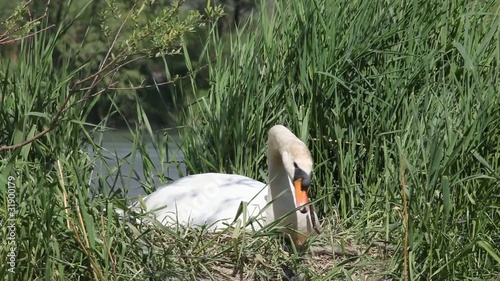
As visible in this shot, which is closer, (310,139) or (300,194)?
(300,194)

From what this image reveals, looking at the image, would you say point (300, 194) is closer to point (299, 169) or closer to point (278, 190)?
point (299, 169)

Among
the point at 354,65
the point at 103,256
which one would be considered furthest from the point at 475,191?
the point at 103,256

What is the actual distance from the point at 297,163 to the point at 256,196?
1.16ft

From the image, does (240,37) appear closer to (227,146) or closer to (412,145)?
(227,146)

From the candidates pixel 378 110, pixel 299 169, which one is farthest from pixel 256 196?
pixel 378 110

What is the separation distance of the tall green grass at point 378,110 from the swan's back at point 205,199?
0.41 metres

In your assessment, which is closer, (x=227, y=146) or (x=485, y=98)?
(x=485, y=98)

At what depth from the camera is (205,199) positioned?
5.62 m

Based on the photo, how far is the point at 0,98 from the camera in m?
5.17

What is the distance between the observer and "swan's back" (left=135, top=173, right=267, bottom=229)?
5477 millimetres

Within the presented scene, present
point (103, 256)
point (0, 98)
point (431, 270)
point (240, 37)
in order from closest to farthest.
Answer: point (103, 256)
point (431, 270)
point (0, 98)
point (240, 37)

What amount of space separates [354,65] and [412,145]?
728mm

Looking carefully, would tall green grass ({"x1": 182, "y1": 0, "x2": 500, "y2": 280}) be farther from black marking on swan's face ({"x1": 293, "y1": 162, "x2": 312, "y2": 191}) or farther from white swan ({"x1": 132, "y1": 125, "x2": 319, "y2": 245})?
black marking on swan's face ({"x1": 293, "y1": 162, "x2": 312, "y2": 191})

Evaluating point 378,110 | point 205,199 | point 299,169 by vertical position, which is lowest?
point 205,199
